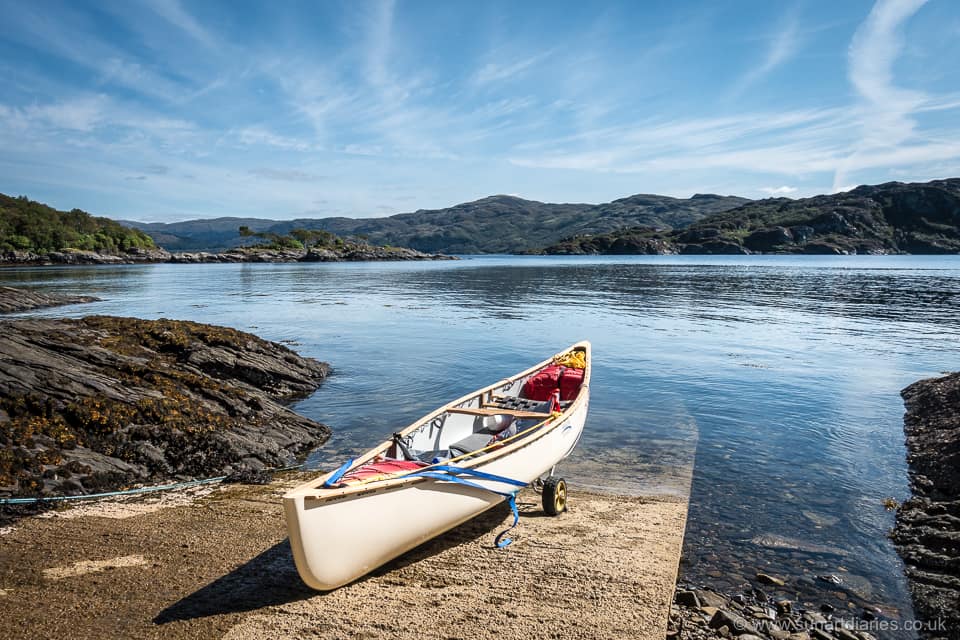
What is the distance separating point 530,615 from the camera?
675 cm

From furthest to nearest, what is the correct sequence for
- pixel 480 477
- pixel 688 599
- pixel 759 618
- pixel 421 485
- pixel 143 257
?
pixel 143 257
pixel 480 477
pixel 421 485
pixel 688 599
pixel 759 618

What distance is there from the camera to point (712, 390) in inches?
816

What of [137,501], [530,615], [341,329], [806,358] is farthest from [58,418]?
[806,358]

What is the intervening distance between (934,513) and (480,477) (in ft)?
28.3

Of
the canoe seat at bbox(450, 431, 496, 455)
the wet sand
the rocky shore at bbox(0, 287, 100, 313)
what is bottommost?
the wet sand

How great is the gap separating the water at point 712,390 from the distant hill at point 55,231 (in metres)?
128

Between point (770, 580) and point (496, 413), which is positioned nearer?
point (770, 580)

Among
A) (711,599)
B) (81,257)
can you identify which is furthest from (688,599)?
(81,257)

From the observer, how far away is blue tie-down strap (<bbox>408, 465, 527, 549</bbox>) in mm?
8242

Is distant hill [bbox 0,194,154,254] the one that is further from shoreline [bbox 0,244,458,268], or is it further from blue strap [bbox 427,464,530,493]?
blue strap [bbox 427,464,530,493]

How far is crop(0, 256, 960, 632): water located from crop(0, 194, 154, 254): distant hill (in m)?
128

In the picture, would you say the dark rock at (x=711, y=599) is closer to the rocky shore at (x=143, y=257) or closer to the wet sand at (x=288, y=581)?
the wet sand at (x=288, y=581)

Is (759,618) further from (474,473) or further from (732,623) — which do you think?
(474,473)

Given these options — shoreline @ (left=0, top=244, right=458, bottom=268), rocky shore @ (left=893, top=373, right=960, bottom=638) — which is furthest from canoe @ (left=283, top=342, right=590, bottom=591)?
shoreline @ (left=0, top=244, right=458, bottom=268)
